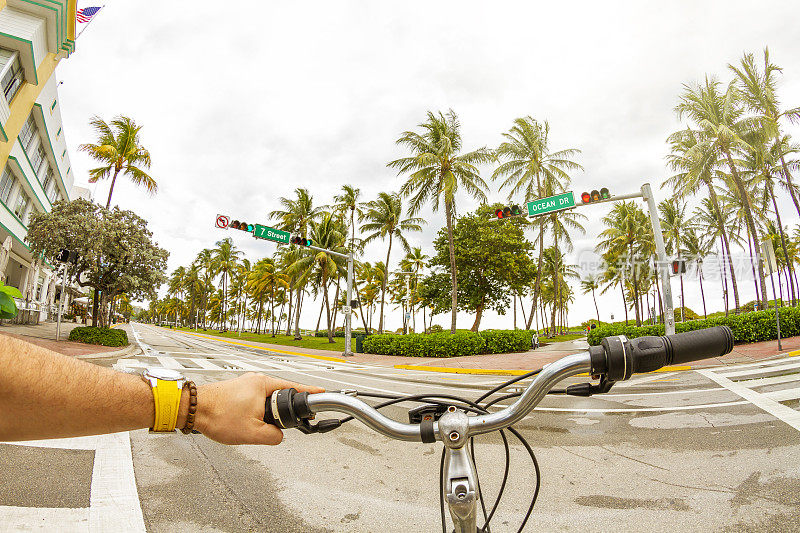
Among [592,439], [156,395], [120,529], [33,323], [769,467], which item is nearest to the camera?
[156,395]

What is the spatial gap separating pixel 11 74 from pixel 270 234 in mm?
12744

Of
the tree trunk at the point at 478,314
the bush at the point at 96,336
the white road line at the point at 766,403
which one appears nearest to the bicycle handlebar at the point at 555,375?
the white road line at the point at 766,403

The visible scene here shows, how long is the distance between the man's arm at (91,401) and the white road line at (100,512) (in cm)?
156

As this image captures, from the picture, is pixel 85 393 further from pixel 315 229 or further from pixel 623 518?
pixel 315 229

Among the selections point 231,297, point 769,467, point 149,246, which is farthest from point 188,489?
point 231,297

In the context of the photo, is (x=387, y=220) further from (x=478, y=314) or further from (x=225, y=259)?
(x=225, y=259)

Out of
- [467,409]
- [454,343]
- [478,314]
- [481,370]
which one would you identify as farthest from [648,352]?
[478,314]

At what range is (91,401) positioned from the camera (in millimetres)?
1184

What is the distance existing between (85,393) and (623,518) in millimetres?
3312

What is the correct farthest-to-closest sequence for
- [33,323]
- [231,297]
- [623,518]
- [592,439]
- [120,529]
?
1. [231,297]
2. [33,323]
3. [592,439]
4. [623,518]
5. [120,529]

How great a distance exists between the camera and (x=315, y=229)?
3422cm

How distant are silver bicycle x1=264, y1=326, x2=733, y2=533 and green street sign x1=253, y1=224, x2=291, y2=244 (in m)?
14.6

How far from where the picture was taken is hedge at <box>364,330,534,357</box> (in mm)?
20797

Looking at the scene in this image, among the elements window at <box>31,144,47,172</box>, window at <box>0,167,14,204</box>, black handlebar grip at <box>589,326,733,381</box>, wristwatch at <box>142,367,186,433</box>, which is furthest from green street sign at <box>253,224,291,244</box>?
window at <box>31,144,47,172</box>
